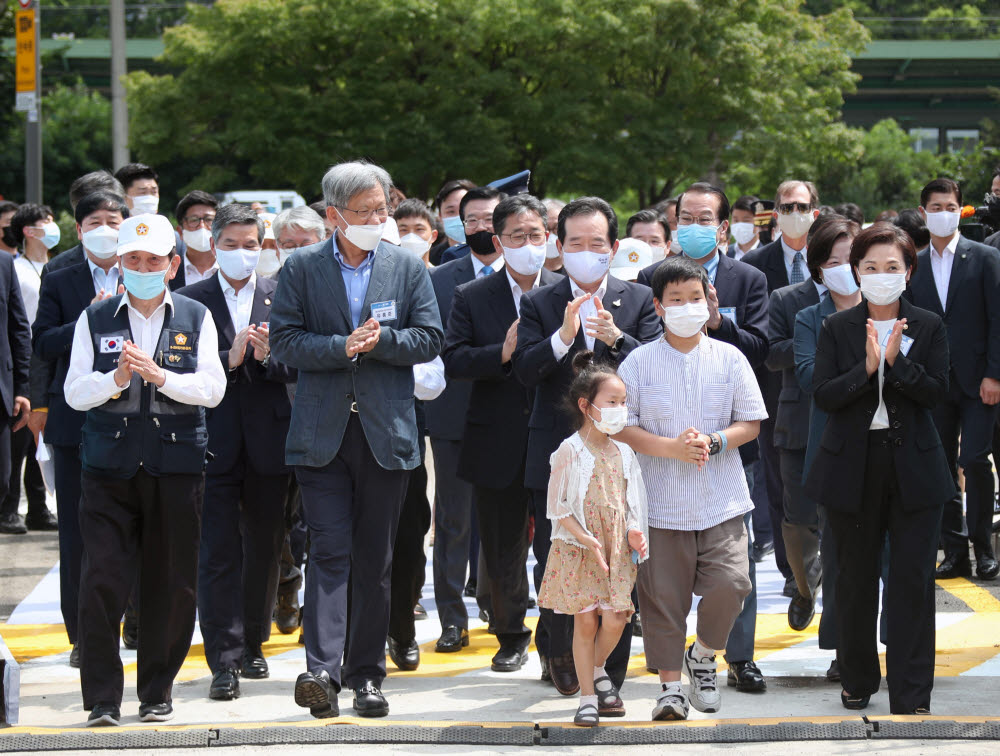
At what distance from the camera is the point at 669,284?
583 centimetres

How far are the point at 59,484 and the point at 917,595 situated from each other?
4.02 m

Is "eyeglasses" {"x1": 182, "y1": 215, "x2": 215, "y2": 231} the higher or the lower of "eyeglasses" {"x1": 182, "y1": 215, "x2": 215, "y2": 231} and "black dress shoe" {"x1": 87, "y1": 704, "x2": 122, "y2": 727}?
the higher

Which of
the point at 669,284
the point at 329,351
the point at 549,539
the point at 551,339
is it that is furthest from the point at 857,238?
the point at 329,351

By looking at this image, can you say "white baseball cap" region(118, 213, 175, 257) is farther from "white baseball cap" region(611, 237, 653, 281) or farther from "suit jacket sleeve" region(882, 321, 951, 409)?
"white baseball cap" region(611, 237, 653, 281)

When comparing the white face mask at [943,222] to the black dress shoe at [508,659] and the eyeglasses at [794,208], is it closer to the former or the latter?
the eyeglasses at [794,208]

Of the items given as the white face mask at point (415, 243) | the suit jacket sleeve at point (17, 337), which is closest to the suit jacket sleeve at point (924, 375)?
the white face mask at point (415, 243)

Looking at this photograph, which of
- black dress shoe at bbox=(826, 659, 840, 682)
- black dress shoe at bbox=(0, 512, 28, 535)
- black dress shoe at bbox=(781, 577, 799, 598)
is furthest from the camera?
black dress shoe at bbox=(0, 512, 28, 535)

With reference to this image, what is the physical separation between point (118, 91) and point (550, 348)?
19119 mm

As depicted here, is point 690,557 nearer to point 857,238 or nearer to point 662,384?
point 662,384

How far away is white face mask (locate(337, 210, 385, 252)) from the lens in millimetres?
5949

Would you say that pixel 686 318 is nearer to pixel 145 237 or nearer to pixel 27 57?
pixel 145 237

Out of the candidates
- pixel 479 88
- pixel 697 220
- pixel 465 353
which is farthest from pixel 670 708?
pixel 479 88

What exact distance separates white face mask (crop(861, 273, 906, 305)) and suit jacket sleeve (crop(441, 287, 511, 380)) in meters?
1.64

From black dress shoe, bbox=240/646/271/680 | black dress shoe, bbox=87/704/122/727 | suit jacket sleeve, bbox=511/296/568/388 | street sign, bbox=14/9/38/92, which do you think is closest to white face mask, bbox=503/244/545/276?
suit jacket sleeve, bbox=511/296/568/388
